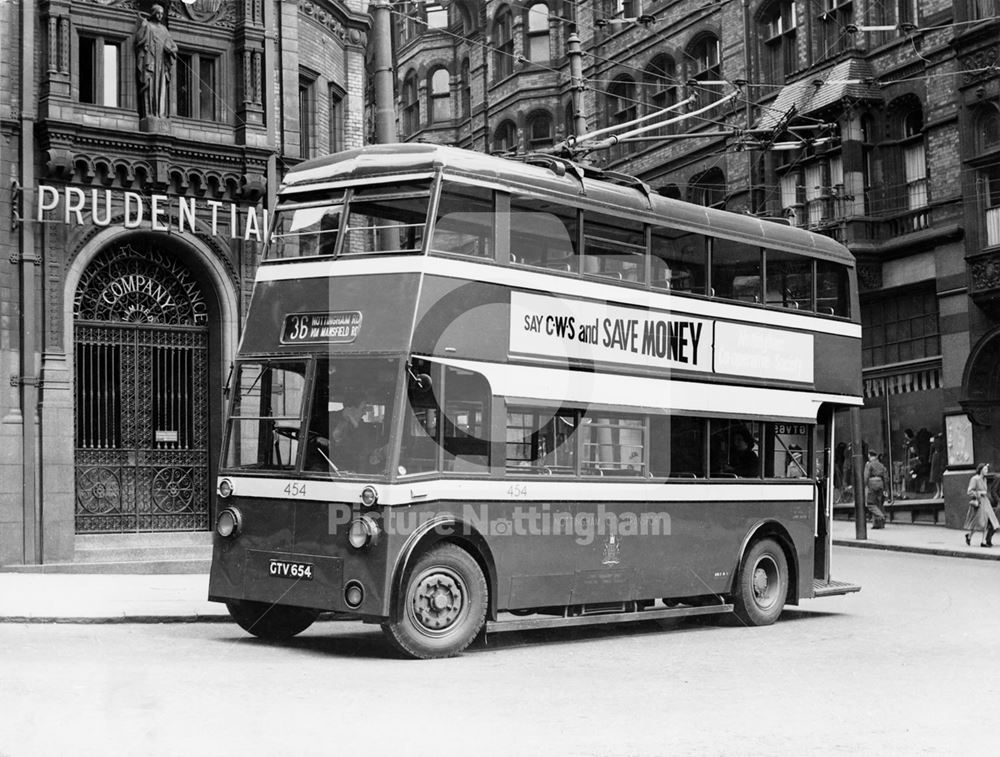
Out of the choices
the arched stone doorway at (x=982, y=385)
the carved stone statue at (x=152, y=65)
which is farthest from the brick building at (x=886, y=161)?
the carved stone statue at (x=152, y=65)

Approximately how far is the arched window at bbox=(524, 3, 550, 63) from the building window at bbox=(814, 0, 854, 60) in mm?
14821

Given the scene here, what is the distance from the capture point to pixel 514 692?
9992 mm

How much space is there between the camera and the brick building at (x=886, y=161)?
32000mm

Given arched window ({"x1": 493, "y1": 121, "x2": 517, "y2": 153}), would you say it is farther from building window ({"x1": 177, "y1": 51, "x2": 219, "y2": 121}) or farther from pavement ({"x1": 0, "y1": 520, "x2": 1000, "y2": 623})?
pavement ({"x1": 0, "y1": 520, "x2": 1000, "y2": 623})

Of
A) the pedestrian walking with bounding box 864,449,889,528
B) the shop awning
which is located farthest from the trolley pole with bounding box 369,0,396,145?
the pedestrian walking with bounding box 864,449,889,528

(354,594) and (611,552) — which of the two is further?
(611,552)

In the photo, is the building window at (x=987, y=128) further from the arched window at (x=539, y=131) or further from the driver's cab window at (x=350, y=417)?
the driver's cab window at (x=350, y=417)

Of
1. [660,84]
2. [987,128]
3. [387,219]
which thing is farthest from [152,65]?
[660,84]

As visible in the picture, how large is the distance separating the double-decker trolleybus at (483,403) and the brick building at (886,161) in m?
11.7

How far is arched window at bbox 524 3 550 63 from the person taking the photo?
5059 centimetres

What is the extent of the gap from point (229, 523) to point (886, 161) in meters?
26.8

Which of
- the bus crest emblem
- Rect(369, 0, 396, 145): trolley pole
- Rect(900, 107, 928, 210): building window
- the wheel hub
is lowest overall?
the wheel hub

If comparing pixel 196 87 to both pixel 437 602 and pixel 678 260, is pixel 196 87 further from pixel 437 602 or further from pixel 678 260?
pixel 437 602

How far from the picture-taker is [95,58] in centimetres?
2197
